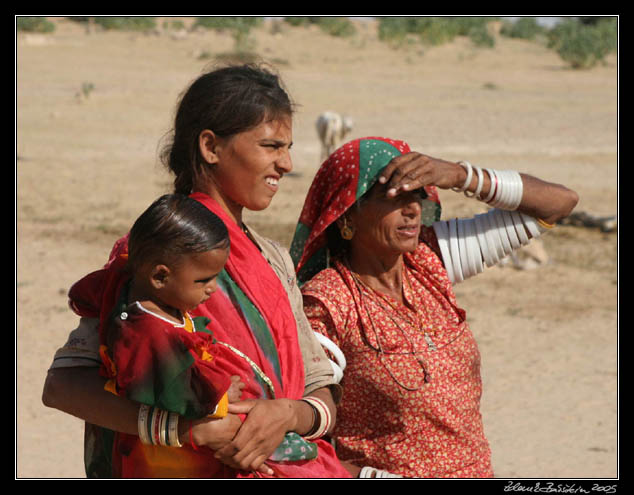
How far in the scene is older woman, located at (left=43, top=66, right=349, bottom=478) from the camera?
227 centimetres

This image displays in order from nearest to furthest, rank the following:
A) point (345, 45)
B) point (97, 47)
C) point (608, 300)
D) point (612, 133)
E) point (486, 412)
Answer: point (486, 412), point (608, 300), point (612, 133), point (97, 47), point (345, 45)

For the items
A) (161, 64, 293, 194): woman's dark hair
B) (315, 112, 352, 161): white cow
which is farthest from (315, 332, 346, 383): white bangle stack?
(315, 112, 352, 161): white cow

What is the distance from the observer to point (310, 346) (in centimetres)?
265

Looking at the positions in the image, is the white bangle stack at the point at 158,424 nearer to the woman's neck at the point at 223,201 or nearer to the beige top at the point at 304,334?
the beige top at the point at 304,334

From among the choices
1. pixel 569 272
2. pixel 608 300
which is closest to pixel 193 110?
pixel 608 300

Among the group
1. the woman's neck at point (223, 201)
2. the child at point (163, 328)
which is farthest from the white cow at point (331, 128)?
the child at point (163, 328)

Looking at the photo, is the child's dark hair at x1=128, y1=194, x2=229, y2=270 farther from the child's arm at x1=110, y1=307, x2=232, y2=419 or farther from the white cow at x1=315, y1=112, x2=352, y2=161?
the white cow at x1=315, y1=112, x2=352, y2=161

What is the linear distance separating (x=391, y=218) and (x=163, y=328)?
1.14 m

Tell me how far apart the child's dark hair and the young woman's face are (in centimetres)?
32

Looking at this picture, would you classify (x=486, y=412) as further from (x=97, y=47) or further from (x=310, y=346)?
(x=97, y=47)

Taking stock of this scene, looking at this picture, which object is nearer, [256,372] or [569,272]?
[256,372]

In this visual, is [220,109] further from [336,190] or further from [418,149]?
[418,149]

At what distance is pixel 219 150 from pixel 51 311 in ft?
20.3

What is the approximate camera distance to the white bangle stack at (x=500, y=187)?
322cm
